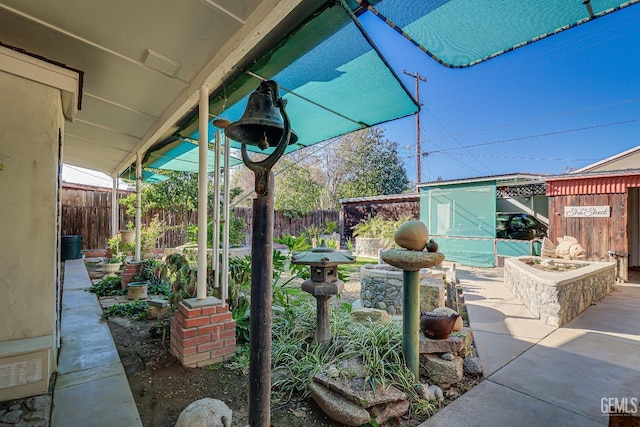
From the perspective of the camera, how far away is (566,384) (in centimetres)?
241

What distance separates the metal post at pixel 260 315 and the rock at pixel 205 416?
162mm

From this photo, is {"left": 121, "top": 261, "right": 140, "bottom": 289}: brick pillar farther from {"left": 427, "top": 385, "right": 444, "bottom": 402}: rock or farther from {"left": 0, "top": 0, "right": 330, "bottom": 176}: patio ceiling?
{"left": 427, "top": 385, "right": 444, "bottom": 402}: rock

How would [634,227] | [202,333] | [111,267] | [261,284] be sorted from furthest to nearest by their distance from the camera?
1. [634,227]
2. [111,267]
3. [202,333]
4. [261,284]

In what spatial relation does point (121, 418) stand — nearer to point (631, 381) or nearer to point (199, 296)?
point (199, 296)

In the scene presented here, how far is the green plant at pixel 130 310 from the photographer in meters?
3.79

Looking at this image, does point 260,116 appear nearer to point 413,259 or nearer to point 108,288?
point 413,259

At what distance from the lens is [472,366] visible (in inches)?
104

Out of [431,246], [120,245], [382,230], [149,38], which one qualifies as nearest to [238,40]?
[149,38]

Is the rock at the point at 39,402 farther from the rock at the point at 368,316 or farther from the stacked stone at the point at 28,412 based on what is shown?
the rock at the point at 368,316

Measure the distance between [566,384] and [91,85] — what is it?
489cm

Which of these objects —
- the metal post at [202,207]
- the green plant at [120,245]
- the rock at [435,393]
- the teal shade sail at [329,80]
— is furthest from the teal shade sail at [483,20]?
the green plant at [120,245]

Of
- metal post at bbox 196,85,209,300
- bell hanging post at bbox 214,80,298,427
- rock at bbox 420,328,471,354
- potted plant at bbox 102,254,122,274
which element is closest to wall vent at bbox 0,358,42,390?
metal post at bbox 196,85,209,300

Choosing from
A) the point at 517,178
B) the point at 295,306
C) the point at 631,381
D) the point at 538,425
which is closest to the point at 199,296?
the point at 295,306

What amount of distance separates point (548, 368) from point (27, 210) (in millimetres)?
4452
